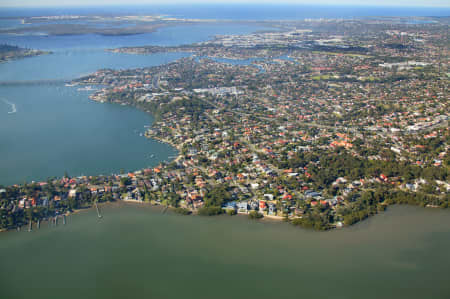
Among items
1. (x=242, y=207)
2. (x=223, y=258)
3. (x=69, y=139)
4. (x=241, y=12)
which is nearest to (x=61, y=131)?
(x=69, y=139)

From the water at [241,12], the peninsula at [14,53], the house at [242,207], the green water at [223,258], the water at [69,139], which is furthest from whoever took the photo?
the water at [241,12]

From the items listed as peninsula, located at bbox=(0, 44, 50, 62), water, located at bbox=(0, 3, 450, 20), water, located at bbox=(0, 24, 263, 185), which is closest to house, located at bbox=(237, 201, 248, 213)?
water, located at bbox=(0, 24, 263, 185)

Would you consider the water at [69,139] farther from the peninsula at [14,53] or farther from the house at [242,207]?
the peninsula at [14,53]

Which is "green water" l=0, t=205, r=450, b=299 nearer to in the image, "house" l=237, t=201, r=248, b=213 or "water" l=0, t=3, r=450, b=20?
"house" l=237, t=201, r=248, b=213

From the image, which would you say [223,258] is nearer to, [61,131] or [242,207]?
[242,207]

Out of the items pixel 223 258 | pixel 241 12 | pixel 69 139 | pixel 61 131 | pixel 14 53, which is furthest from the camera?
pixel 241 12

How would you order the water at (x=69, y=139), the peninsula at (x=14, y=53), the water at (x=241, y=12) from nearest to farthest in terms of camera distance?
the water at (x=69, y=139) < the peninsula at (x=14, y=53) < the water at (x=241, y=12)

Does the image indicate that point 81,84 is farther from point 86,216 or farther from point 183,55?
point 86,216

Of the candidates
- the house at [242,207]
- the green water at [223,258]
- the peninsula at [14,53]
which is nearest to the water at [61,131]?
the peninsula at [14,53]

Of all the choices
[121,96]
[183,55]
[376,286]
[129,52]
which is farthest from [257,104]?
[129,52]
